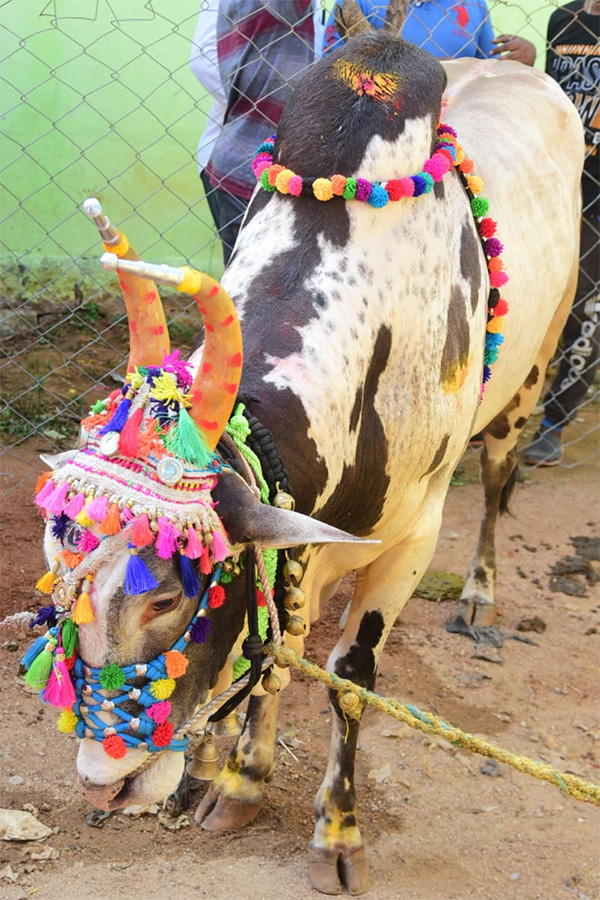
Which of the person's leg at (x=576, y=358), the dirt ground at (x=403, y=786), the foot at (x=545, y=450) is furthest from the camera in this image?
the foot at (x=545, y=450)

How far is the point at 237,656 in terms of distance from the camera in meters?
2.25

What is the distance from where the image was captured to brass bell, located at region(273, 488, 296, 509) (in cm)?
208

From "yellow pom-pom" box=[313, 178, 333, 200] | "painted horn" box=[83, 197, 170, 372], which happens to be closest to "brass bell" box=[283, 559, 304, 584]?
"painted horn" box=[83, 197, 170, 372]

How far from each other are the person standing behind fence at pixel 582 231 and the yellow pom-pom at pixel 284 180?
2347 millimetres

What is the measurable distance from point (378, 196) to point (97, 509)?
3.51 feet

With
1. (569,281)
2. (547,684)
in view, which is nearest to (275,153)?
(569,281)

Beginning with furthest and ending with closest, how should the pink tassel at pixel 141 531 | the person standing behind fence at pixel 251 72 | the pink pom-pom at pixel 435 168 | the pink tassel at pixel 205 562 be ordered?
the person standing behind fence at pixel 251 72, the pink pom-pom at pixel 435 168, the pink tassel at pixel 205 562, the pink tassel at pixel 141 531

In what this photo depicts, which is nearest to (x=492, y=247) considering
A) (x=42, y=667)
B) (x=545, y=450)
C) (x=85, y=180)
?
(x=42, y=667)

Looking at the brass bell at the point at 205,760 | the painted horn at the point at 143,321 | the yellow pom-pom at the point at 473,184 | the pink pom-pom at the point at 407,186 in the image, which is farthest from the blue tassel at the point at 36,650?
the yellow pom-pom at the point at 473,184

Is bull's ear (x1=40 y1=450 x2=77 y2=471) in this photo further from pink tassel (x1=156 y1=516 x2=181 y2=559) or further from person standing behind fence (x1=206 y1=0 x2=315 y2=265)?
person standing behind fence (x1=206 y1=0 x2=315 y2=265)

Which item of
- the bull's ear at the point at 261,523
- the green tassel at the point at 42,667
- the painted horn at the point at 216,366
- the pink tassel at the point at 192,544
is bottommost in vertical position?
the green tassel at the point at 42,667

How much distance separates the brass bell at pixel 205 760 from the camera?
2352mm

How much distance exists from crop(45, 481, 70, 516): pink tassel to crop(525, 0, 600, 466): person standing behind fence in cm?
331

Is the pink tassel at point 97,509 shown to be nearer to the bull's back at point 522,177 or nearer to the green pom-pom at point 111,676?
the green pom-pom at point 111,676
